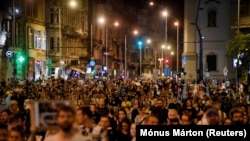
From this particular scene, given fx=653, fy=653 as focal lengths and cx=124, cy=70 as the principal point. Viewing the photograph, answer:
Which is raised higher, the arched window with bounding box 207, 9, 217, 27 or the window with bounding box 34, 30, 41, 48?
the arched window with bounding box 207, 9, 217, 27

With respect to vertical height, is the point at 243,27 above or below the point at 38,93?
above

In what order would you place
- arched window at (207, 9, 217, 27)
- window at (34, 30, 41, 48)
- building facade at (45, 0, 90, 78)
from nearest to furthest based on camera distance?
window at (34, 30, 41, 48), arched window at (207, 9, 217, 27), building facade at (45, 0, 90, 78)

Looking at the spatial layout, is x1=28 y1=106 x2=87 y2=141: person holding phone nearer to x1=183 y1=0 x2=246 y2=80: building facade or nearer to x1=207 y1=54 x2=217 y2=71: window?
x1=183 y1=0 x2=246 y2=80: building facade

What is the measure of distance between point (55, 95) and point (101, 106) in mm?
11540

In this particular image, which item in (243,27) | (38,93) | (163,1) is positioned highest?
(163,1)

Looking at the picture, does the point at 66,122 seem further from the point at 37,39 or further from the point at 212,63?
the point at 212,63

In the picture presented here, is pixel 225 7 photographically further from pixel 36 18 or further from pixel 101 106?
pixel 101 106

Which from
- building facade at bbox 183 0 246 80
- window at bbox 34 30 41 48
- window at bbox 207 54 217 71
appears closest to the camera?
window at bbox 34 30 41 48

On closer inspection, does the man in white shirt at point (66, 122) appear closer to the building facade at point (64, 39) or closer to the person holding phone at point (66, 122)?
the person holding phone at point (66, 122)

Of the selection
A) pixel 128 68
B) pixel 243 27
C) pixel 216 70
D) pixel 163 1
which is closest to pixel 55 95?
pixel 243 27

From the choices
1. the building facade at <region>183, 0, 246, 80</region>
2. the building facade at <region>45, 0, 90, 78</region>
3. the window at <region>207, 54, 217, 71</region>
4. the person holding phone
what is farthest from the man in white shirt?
the window at <region>207, 54, 217, 71</region>

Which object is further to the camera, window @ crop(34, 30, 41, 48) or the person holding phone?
window @ crop(34, 30, 41, 48)

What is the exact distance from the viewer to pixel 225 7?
77.0 metres

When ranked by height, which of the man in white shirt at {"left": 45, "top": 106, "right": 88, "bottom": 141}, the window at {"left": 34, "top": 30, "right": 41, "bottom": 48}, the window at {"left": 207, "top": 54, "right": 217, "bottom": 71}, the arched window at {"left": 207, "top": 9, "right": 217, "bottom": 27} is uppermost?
the arched window at {"left": 207, "top": 9, "right": 217, "bottom": 27}
